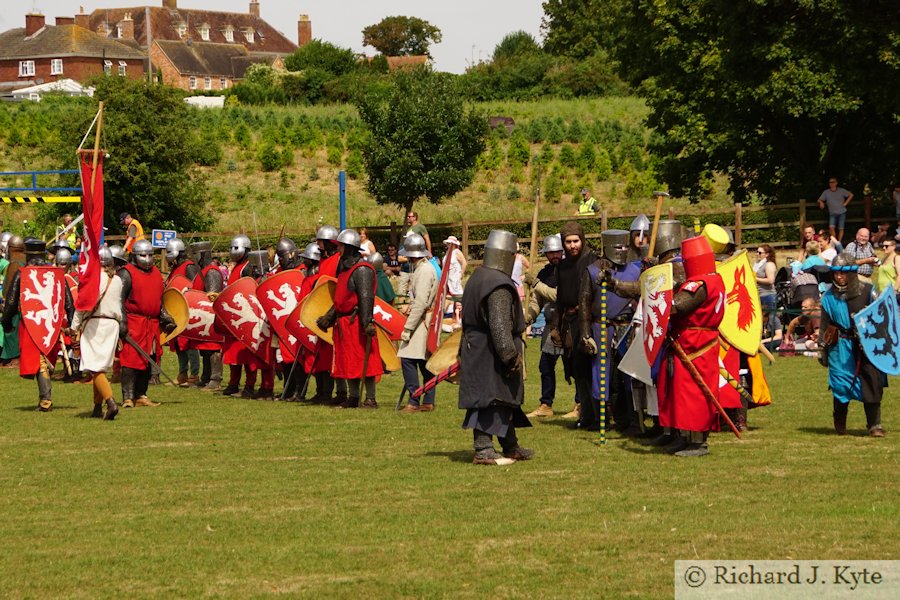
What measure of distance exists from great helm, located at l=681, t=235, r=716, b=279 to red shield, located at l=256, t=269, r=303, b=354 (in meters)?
5.94

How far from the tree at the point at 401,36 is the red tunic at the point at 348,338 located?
9455 centimetres

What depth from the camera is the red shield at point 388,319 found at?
15.1 meters

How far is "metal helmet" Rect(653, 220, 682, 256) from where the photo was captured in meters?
11.5

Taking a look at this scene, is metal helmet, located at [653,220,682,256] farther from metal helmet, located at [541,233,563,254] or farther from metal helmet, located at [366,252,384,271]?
metal helmet, located at [366,252,384,271]

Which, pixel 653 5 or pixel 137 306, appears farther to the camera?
pixel 653 5

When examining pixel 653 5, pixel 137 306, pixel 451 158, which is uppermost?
pixel 653 5

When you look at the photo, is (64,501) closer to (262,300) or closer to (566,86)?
(262,300)

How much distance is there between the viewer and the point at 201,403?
51.7 ft

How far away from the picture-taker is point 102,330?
46.8 ft

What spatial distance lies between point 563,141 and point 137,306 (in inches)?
1726

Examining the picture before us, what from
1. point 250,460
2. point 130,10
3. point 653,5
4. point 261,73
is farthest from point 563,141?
point 130,10

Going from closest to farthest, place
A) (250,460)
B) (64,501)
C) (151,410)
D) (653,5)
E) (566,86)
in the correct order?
(64,501)
(250,460)
(151,410)
(653,5)
(566,86)

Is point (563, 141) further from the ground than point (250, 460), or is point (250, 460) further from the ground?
point (563, 141)

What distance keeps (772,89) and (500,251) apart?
23.2m
